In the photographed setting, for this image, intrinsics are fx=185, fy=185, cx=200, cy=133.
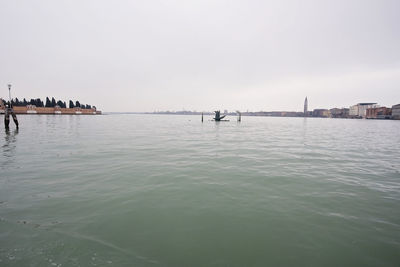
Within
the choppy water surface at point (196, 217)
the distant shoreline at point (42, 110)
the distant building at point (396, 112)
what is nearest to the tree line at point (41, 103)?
the distant shoreline at point (42, 110)

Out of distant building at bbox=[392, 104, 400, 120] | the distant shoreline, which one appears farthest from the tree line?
distant building at bbox=[392, 104, 400, 120]

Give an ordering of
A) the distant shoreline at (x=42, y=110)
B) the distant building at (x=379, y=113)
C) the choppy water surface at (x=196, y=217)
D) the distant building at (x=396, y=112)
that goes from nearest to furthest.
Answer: the choppy water surface at (x=196, y=217) < the distant shoreline at (x=42, y=110) < the distant building at (x=396, y=112) < the distant building at (x=379, y=113)

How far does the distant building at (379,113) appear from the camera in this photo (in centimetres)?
17340

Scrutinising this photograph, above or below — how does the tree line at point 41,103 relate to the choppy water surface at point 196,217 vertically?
above

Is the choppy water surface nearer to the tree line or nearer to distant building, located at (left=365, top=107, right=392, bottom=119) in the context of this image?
the tree line

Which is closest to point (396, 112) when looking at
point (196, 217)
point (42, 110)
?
point (196, 217)

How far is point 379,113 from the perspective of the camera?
181 metres

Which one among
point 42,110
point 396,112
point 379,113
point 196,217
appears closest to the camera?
point 196,217

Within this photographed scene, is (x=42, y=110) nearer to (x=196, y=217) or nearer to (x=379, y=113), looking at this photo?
(x=196, y=217)

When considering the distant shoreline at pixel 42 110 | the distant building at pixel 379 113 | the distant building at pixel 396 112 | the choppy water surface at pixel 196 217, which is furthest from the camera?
the distant building at pixel 379 113

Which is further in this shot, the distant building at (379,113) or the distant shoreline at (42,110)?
the distant building at (379,113)

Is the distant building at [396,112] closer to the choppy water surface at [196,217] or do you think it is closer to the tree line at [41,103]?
the choppy water surface at [196,217]

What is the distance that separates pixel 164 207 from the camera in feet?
18.6

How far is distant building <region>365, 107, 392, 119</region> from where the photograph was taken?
173400mm
